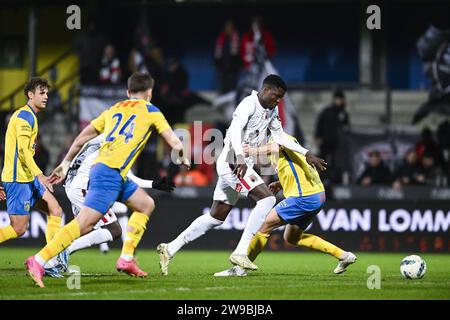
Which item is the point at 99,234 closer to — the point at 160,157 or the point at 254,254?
the point at 254,254

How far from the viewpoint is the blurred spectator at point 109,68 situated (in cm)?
2127

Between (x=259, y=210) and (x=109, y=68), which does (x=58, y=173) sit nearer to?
(x=259, y=210)

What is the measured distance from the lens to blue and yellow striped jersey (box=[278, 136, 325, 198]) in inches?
446

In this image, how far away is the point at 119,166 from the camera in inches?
387

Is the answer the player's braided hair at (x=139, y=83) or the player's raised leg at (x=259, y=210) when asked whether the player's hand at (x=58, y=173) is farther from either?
the player's raised leg at (x=259, y=210)

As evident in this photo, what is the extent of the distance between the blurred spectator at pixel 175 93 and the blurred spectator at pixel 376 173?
4.81 m

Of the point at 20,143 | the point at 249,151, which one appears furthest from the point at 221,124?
the point at 20,143

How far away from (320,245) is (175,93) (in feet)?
35.3

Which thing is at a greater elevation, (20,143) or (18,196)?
(20,143)

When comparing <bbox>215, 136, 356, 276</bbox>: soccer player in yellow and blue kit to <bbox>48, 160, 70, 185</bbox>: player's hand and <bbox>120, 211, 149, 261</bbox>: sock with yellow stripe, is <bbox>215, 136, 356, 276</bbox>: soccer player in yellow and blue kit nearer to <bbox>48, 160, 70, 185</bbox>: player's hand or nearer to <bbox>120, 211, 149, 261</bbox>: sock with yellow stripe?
<bbox>120, 211, 149, 261</bbox>: sock with yellow stripe

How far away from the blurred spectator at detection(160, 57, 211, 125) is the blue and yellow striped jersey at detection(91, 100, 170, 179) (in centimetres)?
1153

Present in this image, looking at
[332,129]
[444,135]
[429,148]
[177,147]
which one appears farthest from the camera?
[444,135]

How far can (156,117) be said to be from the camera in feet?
32.7

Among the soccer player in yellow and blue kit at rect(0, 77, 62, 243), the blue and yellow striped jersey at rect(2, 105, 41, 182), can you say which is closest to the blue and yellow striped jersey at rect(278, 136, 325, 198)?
the soccer player in yellow and blue kit at rect(0, 77, 62, 243)
